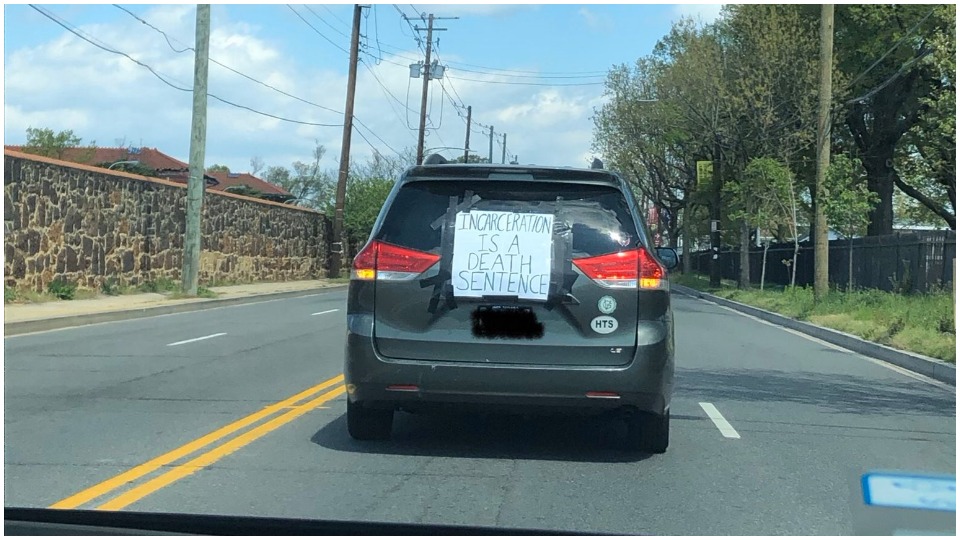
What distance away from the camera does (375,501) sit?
585cm

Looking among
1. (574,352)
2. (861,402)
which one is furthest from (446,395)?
(861,402)

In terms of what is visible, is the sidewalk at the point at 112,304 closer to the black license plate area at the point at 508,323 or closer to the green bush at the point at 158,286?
the green bush at the point at 158,286

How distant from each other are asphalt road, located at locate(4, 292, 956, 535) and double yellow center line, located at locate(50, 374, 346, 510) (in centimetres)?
2

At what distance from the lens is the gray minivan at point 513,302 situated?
652cm

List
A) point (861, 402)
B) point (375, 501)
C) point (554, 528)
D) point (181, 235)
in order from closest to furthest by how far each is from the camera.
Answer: point (554, 528)
point (375, 501)
point (861, 402)
point (181, 235)

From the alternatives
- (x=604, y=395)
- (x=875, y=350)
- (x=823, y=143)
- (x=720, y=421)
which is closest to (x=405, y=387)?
(x=604, y=395)

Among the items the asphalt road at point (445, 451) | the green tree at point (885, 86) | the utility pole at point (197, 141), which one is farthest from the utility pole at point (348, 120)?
the asphalt road at point (445, 451)

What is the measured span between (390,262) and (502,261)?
71 cm

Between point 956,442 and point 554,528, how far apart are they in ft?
14.8

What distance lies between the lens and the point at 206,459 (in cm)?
695

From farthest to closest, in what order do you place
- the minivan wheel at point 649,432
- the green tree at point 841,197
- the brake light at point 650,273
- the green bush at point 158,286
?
the green bush at point 158,286 → the green tree at point 841,197 → the minivan wheel at point 649,432 → the brake light at point 650,273

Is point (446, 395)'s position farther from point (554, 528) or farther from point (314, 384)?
point (314, 384)

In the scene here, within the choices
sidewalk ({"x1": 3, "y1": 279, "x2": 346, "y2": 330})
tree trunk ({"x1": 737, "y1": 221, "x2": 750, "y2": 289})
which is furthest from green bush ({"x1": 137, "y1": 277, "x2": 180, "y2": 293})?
tree trunk ({"x1": 737, "y1": 221, "x2": 750, "y2": 289})

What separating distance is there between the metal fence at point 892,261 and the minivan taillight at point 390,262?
17.4 meters
